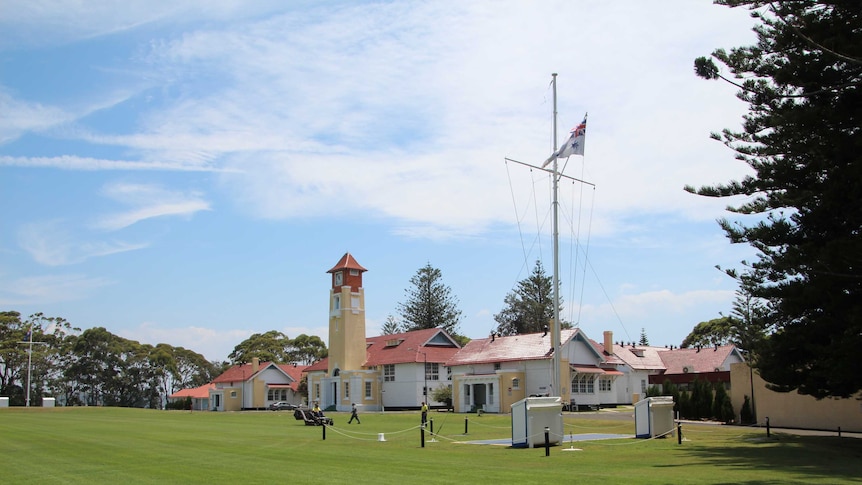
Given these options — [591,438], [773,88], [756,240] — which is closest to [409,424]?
[591,438]

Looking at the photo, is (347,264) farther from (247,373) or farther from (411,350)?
(247,373)

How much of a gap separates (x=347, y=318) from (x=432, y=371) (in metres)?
8.03

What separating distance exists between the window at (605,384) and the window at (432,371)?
12.8 m

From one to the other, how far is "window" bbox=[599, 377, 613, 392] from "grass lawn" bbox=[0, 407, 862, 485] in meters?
26.6

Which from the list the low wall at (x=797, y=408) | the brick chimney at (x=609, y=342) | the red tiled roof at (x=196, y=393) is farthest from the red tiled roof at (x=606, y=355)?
the red tiled roof at (x=196, y=393)

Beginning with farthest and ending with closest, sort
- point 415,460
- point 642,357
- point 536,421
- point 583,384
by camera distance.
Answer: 1. point 642,357
2. point 583,384
3. point 536,421
4. point 415,460

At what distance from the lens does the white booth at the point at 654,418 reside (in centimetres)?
2408

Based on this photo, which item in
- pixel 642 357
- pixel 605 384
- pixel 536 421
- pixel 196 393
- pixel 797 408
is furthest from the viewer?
pixel 196 393

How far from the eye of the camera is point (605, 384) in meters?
54.5

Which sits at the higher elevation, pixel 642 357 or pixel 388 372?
pixel 642 357

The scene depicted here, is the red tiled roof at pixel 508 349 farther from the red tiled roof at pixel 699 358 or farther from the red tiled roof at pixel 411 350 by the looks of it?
the red tiled roof at pixel 699 358

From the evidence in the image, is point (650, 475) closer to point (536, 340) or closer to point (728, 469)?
point (728, 469)

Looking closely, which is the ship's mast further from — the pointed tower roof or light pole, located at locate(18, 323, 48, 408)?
light pole, located at locate(18, 323, 48, 408)

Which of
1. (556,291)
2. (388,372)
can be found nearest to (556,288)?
(556,291)
